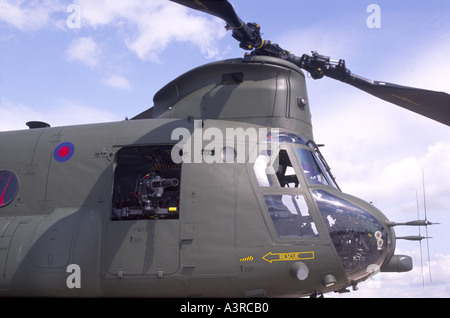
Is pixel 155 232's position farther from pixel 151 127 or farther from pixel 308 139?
pixel 308 139

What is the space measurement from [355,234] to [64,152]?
5556 millimetres

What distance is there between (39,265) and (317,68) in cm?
687

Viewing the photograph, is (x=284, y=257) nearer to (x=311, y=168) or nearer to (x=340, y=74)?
(x=311, y=168)

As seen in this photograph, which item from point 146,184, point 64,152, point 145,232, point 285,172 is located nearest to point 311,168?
point 285,172

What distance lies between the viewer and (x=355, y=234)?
6.76 metres

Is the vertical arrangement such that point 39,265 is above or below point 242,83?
below

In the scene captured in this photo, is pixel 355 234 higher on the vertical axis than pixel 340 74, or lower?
lower

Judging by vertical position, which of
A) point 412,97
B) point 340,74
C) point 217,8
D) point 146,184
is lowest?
point 146,184

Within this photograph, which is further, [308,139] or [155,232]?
[308,139]

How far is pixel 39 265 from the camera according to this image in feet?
22.4

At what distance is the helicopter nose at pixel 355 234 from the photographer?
6664 millimetres

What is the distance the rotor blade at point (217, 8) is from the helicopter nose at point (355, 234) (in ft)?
11.0

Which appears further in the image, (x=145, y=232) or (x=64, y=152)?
(x=64, y=152)
